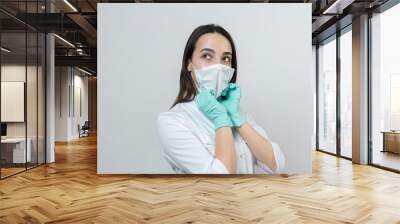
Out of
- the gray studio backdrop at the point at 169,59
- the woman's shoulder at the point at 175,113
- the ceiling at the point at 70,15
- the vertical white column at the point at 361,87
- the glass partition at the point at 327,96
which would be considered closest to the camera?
the woman's shoulder at the point at 175,113

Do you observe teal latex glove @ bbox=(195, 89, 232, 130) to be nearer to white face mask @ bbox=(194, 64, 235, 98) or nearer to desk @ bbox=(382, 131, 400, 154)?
white face mask @ bbox=(194, 64, 235, 98)

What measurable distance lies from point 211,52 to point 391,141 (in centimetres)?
365

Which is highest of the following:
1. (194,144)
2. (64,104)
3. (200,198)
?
(64,104)

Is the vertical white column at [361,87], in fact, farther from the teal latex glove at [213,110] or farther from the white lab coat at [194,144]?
the teal latex glove at [213,110]

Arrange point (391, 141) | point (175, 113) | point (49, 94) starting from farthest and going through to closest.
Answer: point (49, 94) < point (391, 141) < point (175, 113)

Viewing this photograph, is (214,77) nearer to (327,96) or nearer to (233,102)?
(233,102)

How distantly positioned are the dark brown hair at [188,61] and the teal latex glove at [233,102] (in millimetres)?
145

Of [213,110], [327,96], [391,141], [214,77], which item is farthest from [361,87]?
[213,110]

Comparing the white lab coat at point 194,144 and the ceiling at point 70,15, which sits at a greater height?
the ceiling at point 70,15

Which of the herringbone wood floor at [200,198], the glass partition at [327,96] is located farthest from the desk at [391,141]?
the glass partition at [327,96]

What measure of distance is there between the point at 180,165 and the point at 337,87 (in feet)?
16.0

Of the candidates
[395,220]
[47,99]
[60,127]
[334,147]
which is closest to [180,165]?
[395,220]

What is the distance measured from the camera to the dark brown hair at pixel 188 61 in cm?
571

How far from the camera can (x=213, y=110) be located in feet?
17.8
